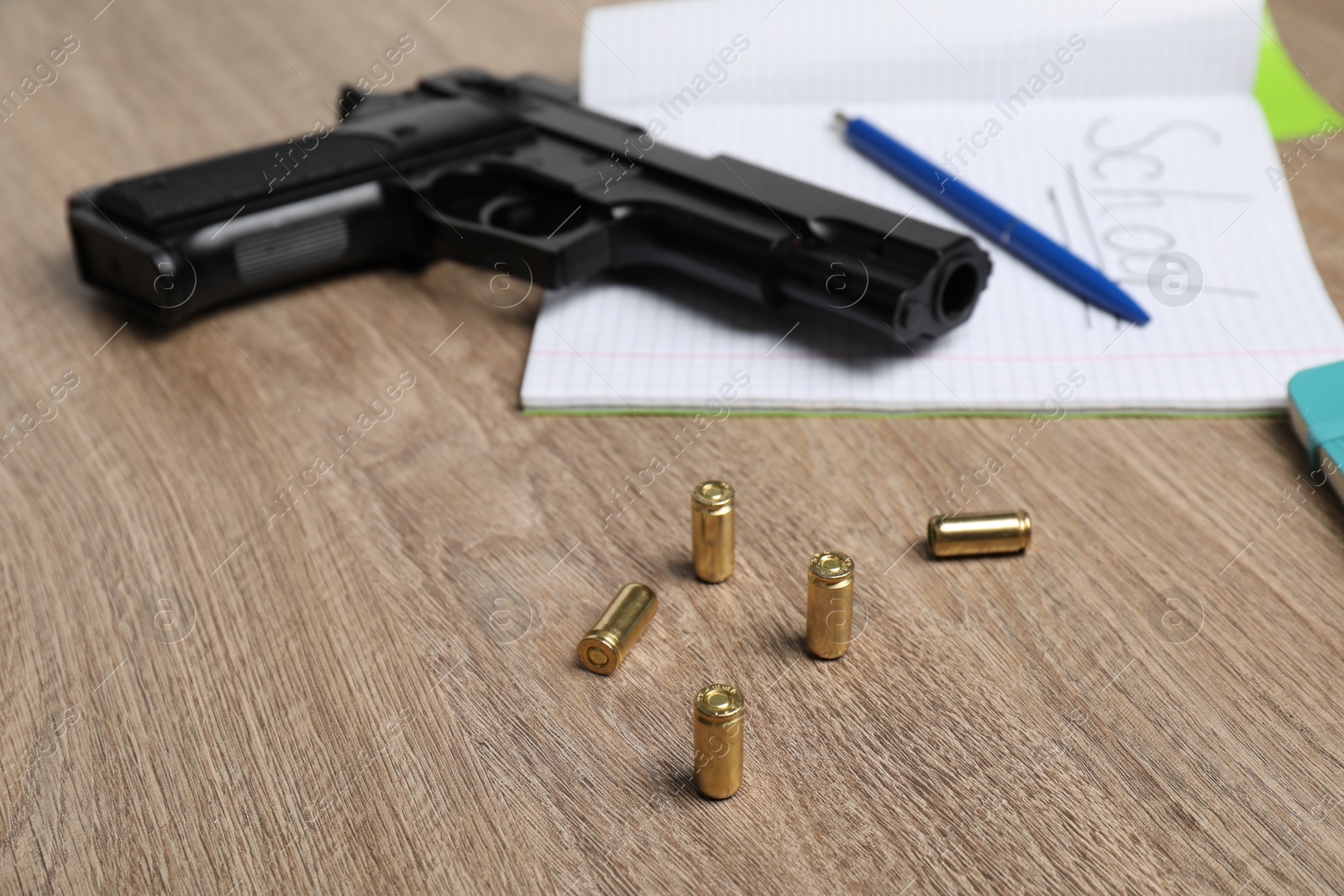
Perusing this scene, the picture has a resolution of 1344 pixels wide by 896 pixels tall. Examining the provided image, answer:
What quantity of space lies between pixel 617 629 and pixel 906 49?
2.94ft

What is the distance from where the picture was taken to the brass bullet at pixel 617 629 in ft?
2.13

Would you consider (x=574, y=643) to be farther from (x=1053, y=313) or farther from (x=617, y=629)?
(x=1053, y=313)

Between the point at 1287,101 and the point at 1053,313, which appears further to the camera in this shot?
the point at 1287,101

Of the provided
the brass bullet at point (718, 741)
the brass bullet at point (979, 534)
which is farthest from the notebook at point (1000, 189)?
the brass bullet at point (718, 741)

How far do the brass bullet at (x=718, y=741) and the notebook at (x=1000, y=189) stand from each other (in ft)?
1.11

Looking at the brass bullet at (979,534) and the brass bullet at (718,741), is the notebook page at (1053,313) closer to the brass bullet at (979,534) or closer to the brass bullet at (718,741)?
the brass bullet at (979,534)

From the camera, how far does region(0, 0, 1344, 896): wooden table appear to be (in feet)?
1.84

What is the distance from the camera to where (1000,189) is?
113cm

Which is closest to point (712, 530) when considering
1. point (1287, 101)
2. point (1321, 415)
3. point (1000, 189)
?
point (1321, 415)

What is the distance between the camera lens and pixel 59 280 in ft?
3.51

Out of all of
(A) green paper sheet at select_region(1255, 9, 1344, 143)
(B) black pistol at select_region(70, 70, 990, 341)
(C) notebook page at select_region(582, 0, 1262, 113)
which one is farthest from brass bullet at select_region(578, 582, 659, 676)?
(A) green paper sheet at select_region(1255, 9, 1344, 143)

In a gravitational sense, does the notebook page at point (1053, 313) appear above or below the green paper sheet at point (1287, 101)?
above

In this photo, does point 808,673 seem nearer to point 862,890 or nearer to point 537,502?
point 862,890

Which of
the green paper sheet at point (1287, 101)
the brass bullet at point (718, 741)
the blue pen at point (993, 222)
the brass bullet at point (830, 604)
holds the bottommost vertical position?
the green paper sheet at point (1287, 101)
